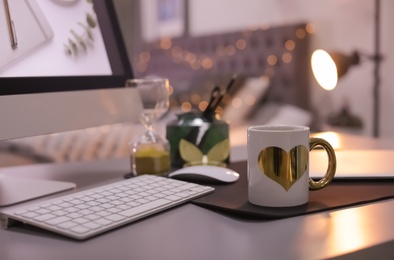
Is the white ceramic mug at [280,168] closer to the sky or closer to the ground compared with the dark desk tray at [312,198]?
closer to the sky

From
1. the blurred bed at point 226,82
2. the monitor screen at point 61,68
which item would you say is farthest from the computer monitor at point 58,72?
the blurred bed at point 226,82

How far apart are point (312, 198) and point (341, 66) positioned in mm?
1151

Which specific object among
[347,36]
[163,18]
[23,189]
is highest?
[163,18]

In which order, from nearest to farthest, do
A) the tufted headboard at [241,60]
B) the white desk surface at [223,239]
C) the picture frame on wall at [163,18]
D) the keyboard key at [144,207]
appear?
the white desk surface at [223,239] < the keyboard key at [144,207] < the tufted headboard at [241,60] < the picture frame on wall at [163,18]

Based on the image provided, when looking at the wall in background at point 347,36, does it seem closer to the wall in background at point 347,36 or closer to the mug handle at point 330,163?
the wall in background at point 347,36

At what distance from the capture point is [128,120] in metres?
0.95

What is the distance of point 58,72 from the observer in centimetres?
80

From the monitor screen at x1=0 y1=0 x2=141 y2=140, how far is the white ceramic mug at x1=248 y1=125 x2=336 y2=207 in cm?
37

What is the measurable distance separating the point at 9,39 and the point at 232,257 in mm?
513

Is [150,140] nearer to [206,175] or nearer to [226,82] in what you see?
[206,175]

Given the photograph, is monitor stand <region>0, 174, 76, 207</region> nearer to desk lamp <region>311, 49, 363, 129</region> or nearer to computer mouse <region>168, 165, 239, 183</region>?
computer mouse <region>168, 165, 239, 183</region>

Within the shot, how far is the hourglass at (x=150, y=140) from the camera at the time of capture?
0.83 metres

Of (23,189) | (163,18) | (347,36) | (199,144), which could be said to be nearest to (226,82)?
(347,36)

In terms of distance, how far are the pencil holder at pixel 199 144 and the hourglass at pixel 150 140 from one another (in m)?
0.05
